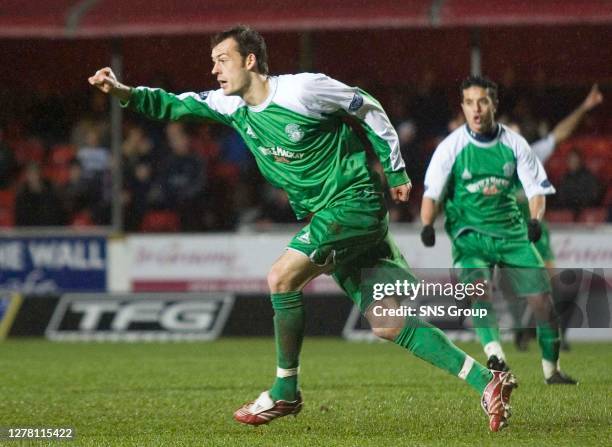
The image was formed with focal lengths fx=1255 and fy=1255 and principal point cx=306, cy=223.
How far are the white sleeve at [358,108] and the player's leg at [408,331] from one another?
Result: 0.48 metres

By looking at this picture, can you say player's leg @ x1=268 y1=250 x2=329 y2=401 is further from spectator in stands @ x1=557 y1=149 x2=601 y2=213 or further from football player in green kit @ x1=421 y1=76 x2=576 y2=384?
spectator in stands @ x1=557 y1=149 x2=601 y2=213

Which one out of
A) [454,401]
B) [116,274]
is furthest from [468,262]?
[116,274]

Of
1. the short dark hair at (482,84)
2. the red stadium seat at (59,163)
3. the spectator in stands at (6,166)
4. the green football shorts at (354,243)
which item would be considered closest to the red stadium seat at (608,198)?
the short dark hair at (482,84)

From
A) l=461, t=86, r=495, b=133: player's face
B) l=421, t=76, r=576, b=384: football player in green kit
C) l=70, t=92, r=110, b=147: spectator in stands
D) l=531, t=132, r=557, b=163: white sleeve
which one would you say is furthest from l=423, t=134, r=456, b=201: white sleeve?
l=70, t=92, r=110, b=147: spectator in stands

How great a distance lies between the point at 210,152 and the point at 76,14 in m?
3.01

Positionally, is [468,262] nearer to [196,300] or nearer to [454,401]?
[454,401]

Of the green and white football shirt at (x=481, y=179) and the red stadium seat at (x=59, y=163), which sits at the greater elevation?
the green and white football shirt at (x=481, y=179)

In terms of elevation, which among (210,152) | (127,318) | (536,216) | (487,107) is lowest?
(127,318)

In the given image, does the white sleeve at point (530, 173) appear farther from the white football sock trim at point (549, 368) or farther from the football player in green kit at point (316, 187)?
the football player in green kit at point (316, 187)

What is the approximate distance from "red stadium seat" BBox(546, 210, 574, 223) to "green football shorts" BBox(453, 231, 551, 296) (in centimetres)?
635

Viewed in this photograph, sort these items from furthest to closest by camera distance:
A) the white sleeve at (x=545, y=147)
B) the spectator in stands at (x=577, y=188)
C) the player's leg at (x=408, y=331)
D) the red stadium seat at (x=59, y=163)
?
the red stadium seat at (x=59, y=163), the spectator in stands at (x=577, y=188), the white sleeve at (x=545, y=147), the player's leg at (x=408, y=331)

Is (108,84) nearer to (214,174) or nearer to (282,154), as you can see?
(282,154)

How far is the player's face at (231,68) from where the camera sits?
653 cm

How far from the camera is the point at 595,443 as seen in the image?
5668 mm
